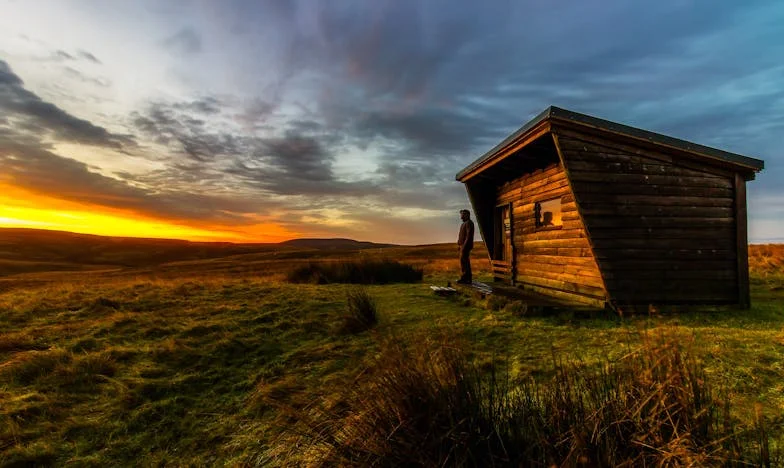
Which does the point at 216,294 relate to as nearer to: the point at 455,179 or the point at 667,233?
the point at 455,179

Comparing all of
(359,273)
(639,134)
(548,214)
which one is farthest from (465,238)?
(359,273)

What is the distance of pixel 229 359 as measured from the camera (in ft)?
20.8

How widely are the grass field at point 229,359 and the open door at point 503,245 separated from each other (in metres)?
3.52

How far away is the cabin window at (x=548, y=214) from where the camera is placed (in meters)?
10.1

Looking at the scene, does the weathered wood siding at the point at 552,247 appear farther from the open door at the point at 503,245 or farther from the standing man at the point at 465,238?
Answer: the standing man at the point at 465,238

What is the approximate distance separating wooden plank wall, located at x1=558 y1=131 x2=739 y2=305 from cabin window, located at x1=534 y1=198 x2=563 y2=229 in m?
1.78

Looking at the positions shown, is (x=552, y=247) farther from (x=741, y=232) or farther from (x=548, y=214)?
(x=741, y=232)

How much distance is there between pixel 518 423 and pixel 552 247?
843 cm

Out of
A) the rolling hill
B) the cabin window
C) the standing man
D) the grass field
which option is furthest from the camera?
the rolling hill

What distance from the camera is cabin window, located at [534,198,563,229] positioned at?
10.1 metres

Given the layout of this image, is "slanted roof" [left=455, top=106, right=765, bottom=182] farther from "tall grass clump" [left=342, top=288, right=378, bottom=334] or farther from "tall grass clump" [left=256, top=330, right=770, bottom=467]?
"tall grass clump" [left=256, top=330, right=770, bottom=467]

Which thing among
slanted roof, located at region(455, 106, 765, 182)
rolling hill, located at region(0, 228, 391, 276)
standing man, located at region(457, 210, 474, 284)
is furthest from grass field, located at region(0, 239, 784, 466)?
rolling hill, located at region(0, 228, 391, 276)

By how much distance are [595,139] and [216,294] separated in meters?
10.9

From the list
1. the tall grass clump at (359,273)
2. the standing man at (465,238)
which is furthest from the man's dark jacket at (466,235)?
the tall grass clump at (359,273)
